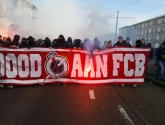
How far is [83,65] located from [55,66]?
1.00 metres

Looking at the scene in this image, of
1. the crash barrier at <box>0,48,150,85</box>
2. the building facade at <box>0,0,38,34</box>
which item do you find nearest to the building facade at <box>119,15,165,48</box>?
the building facade at <box>0,0,38,34</box>

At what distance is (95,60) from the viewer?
7742mm

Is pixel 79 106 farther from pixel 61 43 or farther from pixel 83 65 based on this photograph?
pixel 61 43

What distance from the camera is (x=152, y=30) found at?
1661 inches

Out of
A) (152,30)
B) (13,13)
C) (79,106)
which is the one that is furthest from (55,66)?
(152,30)

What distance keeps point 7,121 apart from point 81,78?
13.2 feet

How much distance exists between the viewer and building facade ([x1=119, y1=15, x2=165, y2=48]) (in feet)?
127

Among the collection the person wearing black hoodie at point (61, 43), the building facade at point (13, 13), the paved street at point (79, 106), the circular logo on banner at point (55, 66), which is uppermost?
the building facade at point (13, 13)

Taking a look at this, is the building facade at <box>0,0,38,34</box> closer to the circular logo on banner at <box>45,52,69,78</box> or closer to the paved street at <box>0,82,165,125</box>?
the circular logo on banner at <box>45,52,69,78</box>

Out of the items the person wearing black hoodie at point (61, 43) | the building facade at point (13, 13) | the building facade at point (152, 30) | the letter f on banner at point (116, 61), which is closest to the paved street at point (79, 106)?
the letter f on banner at point (116, 61)

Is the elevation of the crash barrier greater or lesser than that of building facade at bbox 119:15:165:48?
lesser

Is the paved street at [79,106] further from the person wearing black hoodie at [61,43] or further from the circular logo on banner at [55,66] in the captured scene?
the person wearing black hoodie at [61,43]

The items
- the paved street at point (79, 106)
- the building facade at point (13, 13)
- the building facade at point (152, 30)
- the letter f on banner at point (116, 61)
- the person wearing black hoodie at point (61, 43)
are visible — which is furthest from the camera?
the building facade at point (152, 30)

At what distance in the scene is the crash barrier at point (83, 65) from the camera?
7.32 m
